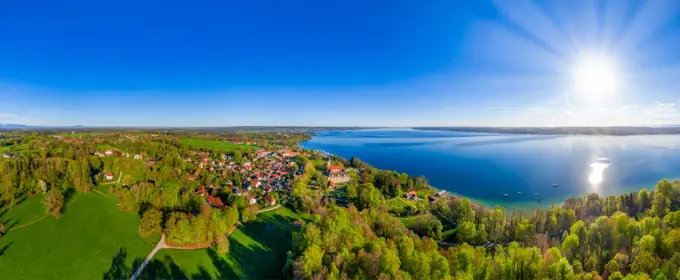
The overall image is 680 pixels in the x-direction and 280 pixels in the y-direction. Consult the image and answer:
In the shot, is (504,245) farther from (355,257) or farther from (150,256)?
(150,256)

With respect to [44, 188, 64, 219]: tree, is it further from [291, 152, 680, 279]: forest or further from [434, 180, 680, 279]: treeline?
[434, 180, 680, 279]: treeline

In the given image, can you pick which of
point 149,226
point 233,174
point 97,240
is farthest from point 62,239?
point 233,174

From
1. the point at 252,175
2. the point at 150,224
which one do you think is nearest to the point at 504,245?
the point at 150,224

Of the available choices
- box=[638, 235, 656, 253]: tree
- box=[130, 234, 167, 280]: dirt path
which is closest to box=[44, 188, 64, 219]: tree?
box=[130, 234, 167, 280]: dirt path

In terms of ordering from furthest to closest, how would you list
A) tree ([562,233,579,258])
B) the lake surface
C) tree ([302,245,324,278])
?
the lake surface → tree ([562,233,579,258]) → tree ([302,245,324,278])

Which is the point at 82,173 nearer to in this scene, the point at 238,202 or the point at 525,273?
the point at 238,202
